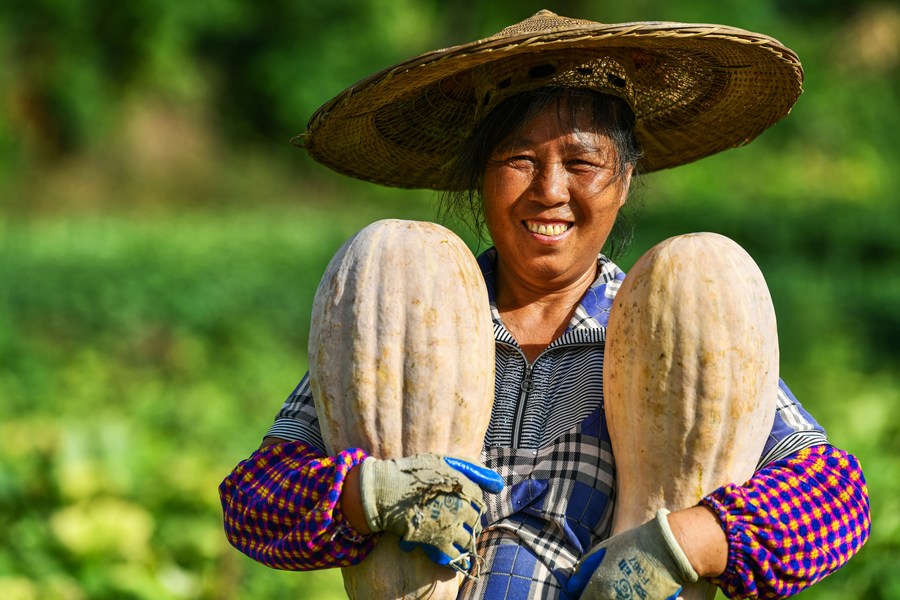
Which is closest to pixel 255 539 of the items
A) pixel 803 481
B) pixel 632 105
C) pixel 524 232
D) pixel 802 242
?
pixel 524 232

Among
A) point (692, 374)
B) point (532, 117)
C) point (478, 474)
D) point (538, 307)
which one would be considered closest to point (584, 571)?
point (478, 474)

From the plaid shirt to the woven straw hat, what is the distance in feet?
1.59

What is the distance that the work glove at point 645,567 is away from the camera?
187 cm

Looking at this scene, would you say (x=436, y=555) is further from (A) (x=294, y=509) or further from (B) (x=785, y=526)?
(B) (x=785, y=526)

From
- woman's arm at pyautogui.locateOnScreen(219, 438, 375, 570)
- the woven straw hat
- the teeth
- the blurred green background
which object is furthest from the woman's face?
woman's arm at pyautogui.locateOnScreen(219, 438, 375, 570)

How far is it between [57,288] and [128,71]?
31.9 ft

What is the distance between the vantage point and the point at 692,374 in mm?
1928

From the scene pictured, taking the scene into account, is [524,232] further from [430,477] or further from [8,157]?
[8,157]

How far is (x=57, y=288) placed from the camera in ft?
29.3

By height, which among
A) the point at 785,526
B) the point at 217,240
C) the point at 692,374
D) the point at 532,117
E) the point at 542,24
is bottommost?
the point at 217,240

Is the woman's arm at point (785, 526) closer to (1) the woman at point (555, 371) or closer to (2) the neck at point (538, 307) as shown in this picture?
(1) the woman at point (555, 371)

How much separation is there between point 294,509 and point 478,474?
0.34 m

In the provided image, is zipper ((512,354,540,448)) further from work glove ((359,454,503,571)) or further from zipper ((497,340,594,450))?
work glove ((359,454,503,571))

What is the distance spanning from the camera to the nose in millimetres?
2205
